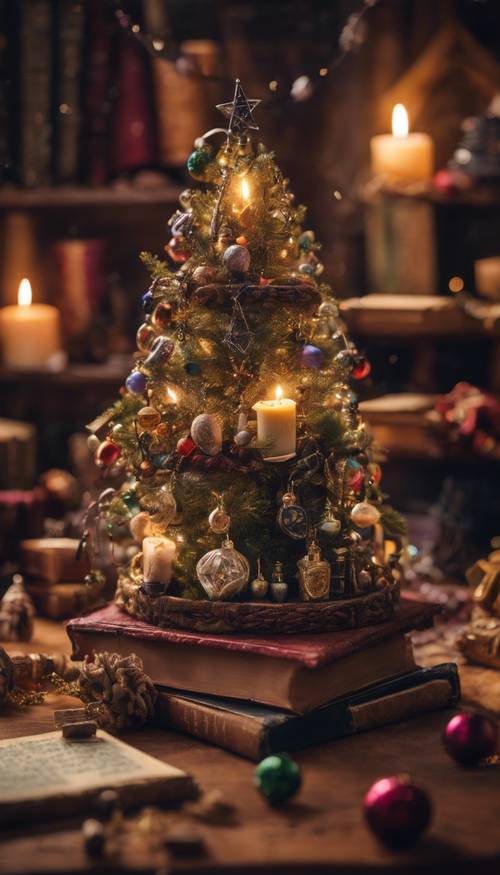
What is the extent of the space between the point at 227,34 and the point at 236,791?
78.9 inches

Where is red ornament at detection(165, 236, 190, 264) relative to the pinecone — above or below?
above

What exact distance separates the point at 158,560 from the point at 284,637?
0.22 metres

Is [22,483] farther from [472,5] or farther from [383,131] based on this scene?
[472,5]

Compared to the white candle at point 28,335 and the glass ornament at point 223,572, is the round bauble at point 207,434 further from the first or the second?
the white candle at point 28,335

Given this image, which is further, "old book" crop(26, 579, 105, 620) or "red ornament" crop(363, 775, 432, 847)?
"old book" crop(26, 579, 105, 620)

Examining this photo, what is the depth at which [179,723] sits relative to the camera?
1885mm

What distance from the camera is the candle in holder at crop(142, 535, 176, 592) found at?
1.92 metres

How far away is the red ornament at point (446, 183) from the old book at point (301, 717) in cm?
124

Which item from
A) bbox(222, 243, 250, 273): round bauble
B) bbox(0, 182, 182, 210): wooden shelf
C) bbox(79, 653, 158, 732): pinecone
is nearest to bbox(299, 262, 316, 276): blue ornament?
bbox(222, 243, 250, 273): round bauble

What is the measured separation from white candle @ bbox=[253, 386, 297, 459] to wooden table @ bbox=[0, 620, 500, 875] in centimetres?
42

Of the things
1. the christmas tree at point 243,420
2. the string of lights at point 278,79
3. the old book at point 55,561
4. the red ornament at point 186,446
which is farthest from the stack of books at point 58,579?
the string of lights at point 278,79

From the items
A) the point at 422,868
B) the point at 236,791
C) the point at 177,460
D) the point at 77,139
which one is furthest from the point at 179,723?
the point at 77,139

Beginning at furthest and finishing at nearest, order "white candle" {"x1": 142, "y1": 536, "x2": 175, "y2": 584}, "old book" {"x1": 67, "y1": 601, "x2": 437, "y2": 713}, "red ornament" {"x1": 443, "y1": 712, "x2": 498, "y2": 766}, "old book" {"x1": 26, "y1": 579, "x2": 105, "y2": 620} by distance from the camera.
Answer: "old book" {"x1": 26, "y1": 579, "x2": 105, "y2": 620} → "white candle" {"x1": 142, "y1": 536, "x2": 175, "y2": 584} → "old book" {"x1": 67, "y1": 601, "x2": 437, "y2": 713} → "red ornament" {"x1": 443, "y1": 712, "x2": 498, "y2": 766}

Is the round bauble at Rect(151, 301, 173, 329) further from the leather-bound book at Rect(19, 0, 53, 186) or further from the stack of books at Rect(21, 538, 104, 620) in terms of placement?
the leather-bound book at Rect(19, 0, 53, 186)
